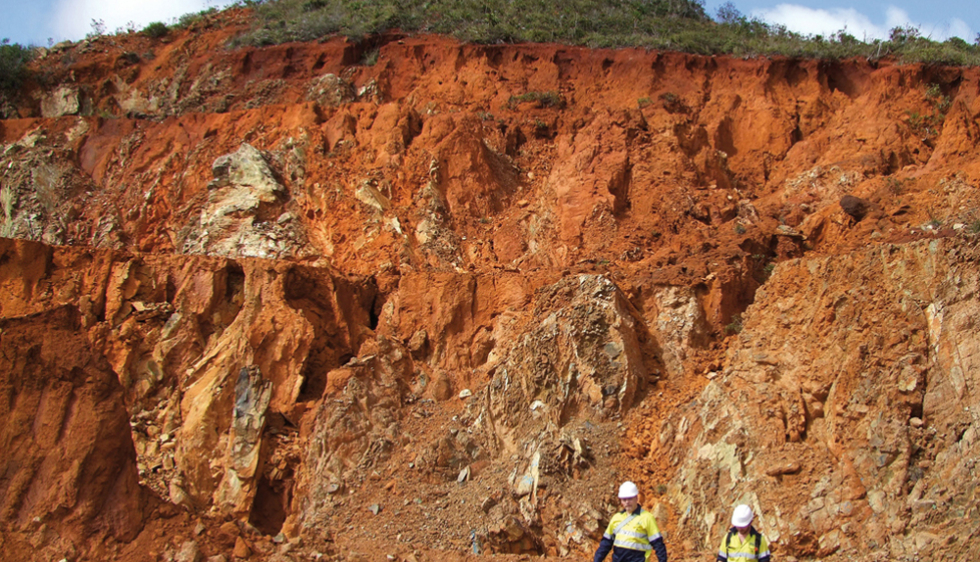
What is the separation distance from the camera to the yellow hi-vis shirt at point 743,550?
7.33 meters

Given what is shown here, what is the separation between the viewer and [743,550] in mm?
7359

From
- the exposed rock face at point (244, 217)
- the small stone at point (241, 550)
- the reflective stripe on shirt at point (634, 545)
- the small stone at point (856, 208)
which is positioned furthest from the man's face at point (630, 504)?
the exposed rock face at point (244, 217)

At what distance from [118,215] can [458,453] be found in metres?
12.1

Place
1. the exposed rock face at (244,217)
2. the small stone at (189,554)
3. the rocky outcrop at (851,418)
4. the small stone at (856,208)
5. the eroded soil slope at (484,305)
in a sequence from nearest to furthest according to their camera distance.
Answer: the small stone at (189,554) → the rocky outcrop at (851,418) → the eroded soil slope at (484,305) → the small stone at (856,208) → the exposed rock face at (244,217)

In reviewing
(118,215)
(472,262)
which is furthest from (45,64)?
(472,262)

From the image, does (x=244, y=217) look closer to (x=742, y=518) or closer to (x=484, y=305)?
(x=484, y=305)

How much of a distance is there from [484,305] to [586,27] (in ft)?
46.7

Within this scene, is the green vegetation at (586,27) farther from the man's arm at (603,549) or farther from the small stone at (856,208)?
the man's arm at (603,549)

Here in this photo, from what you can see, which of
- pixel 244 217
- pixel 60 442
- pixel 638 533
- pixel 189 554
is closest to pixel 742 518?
pixel 638 533

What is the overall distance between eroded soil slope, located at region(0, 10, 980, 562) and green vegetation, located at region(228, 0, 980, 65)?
1016 millimetres

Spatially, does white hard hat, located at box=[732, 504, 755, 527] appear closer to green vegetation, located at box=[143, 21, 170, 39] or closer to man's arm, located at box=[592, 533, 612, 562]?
man's arm, located at box=[592, 533, 612, 562]

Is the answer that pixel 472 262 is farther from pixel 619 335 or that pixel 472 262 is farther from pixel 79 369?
pixel 79 369

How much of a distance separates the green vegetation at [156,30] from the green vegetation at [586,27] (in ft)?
11.4

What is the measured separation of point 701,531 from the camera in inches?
417
